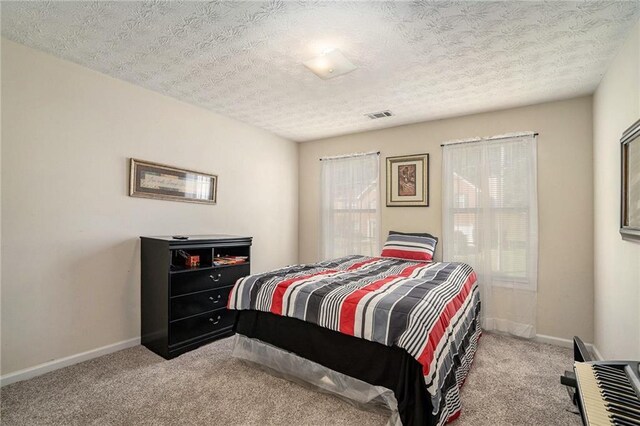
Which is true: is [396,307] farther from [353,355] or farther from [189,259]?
[189,259]

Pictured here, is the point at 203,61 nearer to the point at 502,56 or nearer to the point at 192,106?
the point at 192,106

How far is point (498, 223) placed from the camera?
11.0 ft

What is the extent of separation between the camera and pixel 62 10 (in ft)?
6.18

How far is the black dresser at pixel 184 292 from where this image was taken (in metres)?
2.73

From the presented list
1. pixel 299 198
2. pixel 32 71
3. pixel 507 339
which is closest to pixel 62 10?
pixel 32 71

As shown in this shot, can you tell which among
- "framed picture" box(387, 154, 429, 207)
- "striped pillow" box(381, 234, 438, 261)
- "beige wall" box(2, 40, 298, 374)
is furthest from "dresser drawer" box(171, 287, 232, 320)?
"framed picture" box(387, 154, 429, 207)

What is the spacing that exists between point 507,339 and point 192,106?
419 centimetres

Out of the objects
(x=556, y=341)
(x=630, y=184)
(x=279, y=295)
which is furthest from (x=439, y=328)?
(x=556, y=341)

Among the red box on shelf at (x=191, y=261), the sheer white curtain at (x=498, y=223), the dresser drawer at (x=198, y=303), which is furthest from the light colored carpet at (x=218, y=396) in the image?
the red box on shelf at (x=191, y=261)

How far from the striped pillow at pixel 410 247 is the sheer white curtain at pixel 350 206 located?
1.26 ft

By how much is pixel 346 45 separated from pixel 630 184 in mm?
2040

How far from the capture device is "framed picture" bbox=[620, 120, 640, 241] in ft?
5.90

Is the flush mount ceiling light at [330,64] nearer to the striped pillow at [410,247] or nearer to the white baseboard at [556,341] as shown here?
the striped pillow at [410,247]

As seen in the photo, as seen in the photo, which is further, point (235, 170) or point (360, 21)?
point (235, 170)
